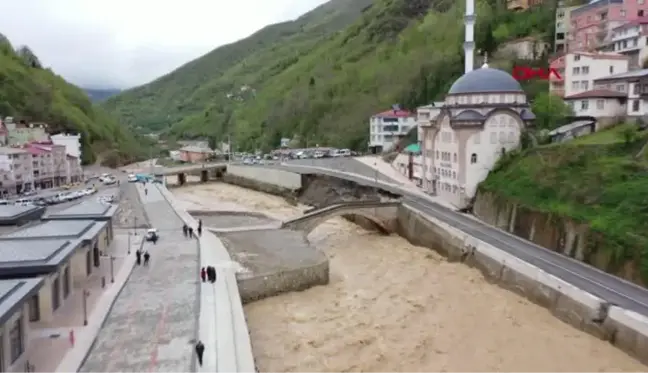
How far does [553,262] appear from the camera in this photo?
93.2 feet

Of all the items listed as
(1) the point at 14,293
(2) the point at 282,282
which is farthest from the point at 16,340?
(2) the point at 282,282

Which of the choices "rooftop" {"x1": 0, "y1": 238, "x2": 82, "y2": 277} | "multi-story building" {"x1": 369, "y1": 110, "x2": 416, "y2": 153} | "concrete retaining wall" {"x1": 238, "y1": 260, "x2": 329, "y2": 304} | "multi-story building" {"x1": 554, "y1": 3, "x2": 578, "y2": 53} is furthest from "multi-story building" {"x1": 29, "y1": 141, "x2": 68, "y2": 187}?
"multi-story building" {"x1": 554, "y1": 3, "x2": 578, "y2": 53}

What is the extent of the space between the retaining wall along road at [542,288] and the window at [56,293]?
19.5m

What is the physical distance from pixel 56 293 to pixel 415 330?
13653 millimetres

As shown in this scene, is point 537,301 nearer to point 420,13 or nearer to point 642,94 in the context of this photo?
point 642,94

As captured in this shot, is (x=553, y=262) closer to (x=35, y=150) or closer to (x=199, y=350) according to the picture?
(x=199, y=350)

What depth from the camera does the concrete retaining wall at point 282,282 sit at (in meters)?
26.5

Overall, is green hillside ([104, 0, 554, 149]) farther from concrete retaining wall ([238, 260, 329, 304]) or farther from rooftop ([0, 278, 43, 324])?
rooftop ([0, 278, 43, 324])

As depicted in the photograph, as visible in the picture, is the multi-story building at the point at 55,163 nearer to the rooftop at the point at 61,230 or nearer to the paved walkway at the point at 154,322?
the rooftop at the point at 61,230

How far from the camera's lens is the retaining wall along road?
2105 centimetres

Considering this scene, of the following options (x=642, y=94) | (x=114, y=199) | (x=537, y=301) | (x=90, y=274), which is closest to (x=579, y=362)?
(x=537, y=301)

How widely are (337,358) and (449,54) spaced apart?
7289 cm

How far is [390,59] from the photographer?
115 metres

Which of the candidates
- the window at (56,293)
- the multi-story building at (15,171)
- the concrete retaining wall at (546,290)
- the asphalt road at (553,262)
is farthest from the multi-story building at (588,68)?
the multi-story building at (15,171)
